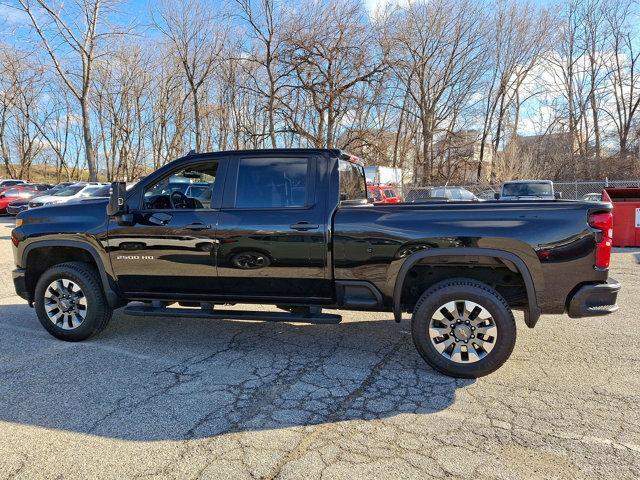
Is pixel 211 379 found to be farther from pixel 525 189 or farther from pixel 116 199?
pixel 525 189

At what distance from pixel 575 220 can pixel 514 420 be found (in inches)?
65.2

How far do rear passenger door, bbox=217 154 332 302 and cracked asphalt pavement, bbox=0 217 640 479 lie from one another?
0.72m

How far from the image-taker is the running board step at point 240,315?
4.16 m

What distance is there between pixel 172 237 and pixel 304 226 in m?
1.36

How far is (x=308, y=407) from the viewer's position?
3359 mm

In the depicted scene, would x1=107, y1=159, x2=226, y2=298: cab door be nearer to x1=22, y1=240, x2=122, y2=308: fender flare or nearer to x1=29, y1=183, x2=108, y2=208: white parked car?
x1=22, y1=240, x2=122, y2=308: fender flare

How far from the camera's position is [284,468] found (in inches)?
104

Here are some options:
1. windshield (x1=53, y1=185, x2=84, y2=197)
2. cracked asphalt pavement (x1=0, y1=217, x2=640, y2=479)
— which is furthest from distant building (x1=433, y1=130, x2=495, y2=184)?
cracked asphalt pavement (x1=0, y1=217, x2=640, y2=479)

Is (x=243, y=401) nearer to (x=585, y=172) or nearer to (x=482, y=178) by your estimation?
(x=482, y=178)

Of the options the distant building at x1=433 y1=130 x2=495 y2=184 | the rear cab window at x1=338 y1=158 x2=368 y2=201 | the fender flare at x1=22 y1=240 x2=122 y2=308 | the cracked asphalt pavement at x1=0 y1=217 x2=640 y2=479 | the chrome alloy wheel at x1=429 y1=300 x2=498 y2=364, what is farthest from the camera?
the distant building at x1=433 y1=130 x2=495 y2=184

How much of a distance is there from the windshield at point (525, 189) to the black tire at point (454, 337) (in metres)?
13.1

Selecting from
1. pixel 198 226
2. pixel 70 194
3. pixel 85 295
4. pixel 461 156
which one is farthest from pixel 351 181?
Answer: pixel 461 156

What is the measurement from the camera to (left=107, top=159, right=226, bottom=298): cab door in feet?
14.4

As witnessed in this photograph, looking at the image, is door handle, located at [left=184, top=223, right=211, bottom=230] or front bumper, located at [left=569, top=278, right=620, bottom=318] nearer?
front bumper, located at [left=569, top=278, right=620, bottom=318]
